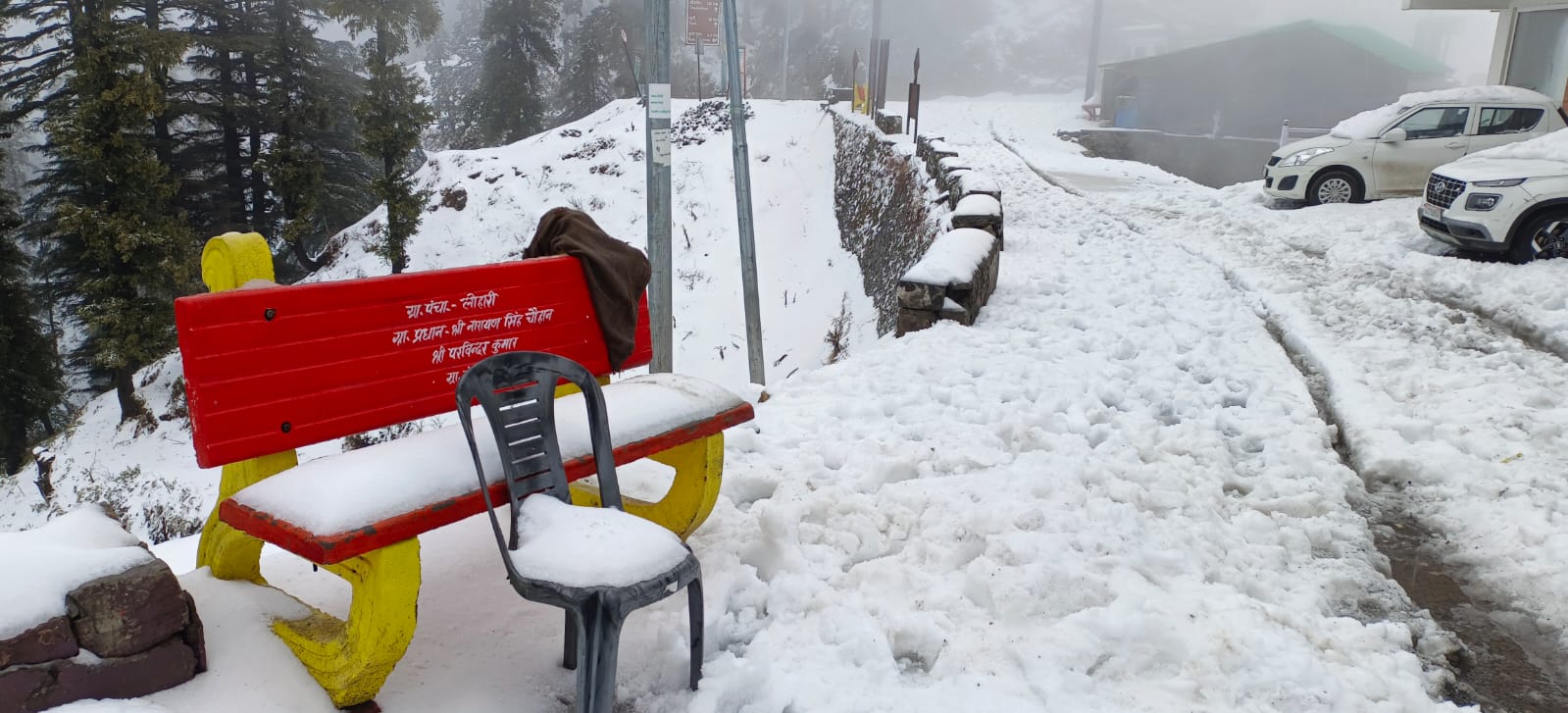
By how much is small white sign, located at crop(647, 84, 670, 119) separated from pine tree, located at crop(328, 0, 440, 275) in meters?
17.5

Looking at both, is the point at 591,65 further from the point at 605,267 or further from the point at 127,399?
the point at 605,267

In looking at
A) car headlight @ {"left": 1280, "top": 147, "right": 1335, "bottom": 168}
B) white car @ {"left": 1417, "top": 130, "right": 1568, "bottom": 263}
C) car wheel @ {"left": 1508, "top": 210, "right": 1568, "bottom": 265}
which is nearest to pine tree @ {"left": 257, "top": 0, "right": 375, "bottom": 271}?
car headlight @ {"left": 1280, "top": 147, "right": 1335, "bottom": 168}

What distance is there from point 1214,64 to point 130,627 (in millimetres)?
42734

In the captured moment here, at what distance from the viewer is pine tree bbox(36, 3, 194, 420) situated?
683 inches

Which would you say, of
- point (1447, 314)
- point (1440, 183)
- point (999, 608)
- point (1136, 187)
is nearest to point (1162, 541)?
point (999, 608)

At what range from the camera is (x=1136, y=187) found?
52.3 feet

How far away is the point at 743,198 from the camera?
8.83 meters

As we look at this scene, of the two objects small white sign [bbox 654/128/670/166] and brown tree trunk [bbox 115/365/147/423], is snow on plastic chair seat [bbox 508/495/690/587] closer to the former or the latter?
small white sign [bbox 654/128/670/166]

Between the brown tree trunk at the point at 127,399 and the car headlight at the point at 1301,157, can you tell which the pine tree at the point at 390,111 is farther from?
the car headlight at the point at 1301,157

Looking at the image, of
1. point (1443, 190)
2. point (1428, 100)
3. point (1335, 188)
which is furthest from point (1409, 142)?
point (1443, 190)

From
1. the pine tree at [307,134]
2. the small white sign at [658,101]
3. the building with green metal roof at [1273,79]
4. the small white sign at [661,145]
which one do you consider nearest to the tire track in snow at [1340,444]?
the small white sign at [661,145]

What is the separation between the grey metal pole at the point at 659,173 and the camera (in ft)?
24.8

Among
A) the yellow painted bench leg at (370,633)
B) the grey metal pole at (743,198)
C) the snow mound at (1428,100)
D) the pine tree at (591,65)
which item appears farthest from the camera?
the pine tree at (591,65)

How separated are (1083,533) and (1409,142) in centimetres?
1227
